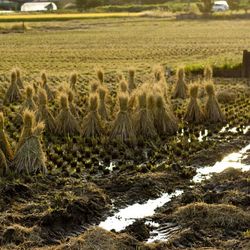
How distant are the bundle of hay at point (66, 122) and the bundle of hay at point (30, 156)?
265 centimetres

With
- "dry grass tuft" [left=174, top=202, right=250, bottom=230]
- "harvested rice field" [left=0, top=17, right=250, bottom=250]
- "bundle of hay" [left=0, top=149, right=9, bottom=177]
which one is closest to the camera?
"harvested rice field" [left=0, top=17, right=250, bottom=250]

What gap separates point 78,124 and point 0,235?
5.85m

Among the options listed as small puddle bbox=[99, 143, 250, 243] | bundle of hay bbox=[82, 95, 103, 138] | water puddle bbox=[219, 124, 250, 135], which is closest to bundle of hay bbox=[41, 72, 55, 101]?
bundle of hay bbox=[82, 95, 103, 138]

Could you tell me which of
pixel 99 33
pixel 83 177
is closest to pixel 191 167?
pixel 83 177

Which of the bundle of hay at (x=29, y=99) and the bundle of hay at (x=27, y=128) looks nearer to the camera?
the bundle of hay at (x=27, y=128)

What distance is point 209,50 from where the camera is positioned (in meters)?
32.9

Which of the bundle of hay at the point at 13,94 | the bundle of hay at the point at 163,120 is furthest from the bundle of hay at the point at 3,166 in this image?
the bundle of hay at the point at 13,94

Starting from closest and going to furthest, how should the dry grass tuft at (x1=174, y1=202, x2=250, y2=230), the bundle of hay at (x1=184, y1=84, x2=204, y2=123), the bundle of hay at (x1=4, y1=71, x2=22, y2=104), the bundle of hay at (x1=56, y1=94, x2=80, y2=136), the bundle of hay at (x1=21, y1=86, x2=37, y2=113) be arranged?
the dry grass tuft at (x1=174, y1=202, x2=250, y2=230), the bundle of hay at (x1=56, y1=94, x2=80, y2=136), the bundle of hay at (x1=21, y1=86, x2=37, y2=113), the bundle of hay at (x1=184, y1=84, x2=204, y2=123), the bundle of hay at (x1=4, y1=71, x2=22, y2=104)

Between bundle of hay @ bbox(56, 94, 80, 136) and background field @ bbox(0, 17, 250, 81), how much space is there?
10.6 meters

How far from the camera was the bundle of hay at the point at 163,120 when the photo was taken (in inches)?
521

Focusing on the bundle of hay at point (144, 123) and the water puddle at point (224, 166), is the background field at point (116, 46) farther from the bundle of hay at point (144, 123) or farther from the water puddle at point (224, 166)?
the water puddle at point (224, 166)

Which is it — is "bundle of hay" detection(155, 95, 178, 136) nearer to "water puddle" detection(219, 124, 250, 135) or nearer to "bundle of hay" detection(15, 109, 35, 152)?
"water puddle" detection(219, 124, 250, 135)

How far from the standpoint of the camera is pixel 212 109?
14570mm

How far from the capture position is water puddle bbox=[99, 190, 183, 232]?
812cm
